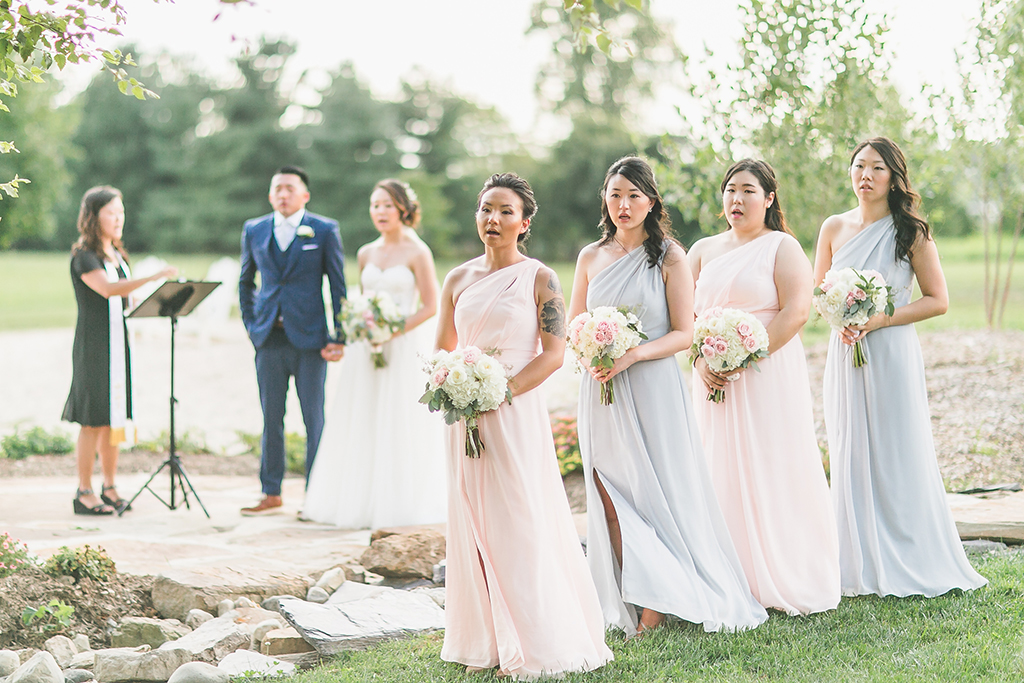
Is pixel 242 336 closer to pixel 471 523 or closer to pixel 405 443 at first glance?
pixel 405 443

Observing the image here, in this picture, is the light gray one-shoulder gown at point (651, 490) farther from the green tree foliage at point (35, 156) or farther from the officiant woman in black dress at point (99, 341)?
the green tree foliage at point (35, 156)

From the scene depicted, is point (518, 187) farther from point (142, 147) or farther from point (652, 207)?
point (142, 147)

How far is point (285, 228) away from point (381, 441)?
6.39ft

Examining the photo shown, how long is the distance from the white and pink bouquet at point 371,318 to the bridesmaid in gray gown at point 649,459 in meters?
2.91

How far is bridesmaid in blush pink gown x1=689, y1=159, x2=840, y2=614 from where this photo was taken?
5.14 meters

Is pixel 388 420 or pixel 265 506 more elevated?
pixel 388 420

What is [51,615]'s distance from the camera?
5.30 m

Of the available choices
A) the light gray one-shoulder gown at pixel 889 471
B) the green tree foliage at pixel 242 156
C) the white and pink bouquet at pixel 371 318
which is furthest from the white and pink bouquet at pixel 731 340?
the green tree foliage at pixel 242 156

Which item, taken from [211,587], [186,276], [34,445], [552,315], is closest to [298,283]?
[211,587]

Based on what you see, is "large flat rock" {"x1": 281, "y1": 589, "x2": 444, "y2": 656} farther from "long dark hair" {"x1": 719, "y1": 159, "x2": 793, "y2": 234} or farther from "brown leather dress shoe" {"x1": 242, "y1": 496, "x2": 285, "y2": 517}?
"long dark hair" {"x1": 719, "y1": 159, "x2": 793, "y2": 234}

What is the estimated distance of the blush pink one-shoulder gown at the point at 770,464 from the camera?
16.8ft

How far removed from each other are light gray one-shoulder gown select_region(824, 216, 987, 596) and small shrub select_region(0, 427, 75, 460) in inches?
349

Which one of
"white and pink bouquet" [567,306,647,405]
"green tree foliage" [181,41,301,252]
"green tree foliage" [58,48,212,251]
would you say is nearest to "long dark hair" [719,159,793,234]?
"white and pink bouquet" [567,306,647,405]

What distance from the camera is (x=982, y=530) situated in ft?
20.6
